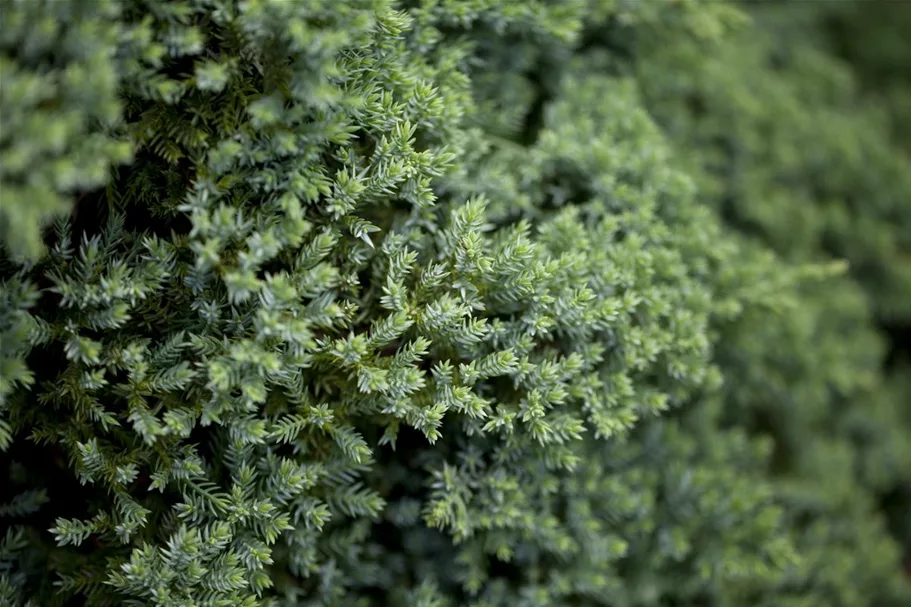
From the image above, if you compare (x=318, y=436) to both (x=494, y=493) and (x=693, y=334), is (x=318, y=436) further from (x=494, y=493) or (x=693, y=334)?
(x=693, y=334)

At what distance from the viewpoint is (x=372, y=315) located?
1284mm

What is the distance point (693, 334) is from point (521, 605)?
621 mm

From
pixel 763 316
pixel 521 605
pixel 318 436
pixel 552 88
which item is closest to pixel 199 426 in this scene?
pixel 318 436

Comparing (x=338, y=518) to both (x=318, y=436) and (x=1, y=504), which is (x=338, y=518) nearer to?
(x=318, y=436)

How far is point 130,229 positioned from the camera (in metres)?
1.23

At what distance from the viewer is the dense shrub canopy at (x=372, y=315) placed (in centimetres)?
108

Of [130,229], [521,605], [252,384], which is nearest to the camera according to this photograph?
[252,384]

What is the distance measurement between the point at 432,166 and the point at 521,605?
0.86 meters

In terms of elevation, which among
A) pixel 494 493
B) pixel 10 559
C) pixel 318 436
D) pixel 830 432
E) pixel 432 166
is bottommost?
pixel 830 432

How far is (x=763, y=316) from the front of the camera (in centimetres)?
180

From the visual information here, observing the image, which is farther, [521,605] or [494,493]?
[521,605]

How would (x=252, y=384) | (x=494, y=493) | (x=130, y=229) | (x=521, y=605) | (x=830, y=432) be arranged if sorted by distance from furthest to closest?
1. (x=830, y=432)
2. (x=521, y=605)
3. (x=494, y=493)
4. (x=130, y=229)
5. (x=252, y=384)

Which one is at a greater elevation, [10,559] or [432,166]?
[432,166]

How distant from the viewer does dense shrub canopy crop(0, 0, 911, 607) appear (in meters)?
1.08
